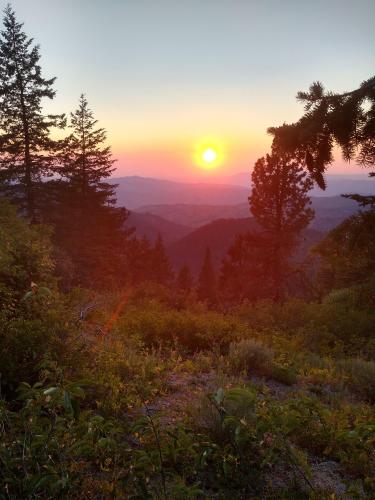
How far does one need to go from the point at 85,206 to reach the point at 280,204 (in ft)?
48.2

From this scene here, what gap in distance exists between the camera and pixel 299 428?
4.39 meters

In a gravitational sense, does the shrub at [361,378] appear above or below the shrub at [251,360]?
below

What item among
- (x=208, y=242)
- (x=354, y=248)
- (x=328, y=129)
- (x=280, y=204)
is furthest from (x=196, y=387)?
(x=208, y=242)

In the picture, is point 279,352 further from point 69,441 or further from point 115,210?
point 115,210

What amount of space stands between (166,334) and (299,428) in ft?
16.9

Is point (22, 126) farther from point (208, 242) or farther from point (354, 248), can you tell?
point (208, 242)

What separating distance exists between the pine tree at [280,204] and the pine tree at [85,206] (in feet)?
39.0

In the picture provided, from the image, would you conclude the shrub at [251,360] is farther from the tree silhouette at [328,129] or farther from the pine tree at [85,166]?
the pine tree at [85,166]

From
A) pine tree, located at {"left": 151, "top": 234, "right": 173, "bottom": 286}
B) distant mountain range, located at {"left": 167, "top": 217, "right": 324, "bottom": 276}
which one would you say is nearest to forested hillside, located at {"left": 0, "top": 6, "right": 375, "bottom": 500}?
pine tree, located at {"left": 151, "top": 234, "right": 173, "bottom": 286}

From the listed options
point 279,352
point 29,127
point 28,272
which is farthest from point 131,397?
point 29,127

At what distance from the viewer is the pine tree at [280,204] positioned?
926 inches

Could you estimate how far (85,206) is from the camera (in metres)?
29.3

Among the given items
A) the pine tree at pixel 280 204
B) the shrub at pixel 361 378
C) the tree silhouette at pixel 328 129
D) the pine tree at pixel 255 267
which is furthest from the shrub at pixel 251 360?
the pine tree at pixel 255 267

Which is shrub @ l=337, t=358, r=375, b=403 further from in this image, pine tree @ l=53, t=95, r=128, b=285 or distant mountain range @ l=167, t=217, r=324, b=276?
distant mountain range @ l=167, t=217, r=324, b=276
